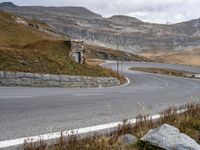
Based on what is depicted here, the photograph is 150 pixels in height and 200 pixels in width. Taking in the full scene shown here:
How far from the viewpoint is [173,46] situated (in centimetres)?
18650

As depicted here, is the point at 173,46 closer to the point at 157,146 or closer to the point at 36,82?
the point at 36,82

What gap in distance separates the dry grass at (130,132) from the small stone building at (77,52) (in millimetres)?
31008

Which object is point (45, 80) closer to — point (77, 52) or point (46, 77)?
point (46, 77)

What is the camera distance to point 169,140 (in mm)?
6367

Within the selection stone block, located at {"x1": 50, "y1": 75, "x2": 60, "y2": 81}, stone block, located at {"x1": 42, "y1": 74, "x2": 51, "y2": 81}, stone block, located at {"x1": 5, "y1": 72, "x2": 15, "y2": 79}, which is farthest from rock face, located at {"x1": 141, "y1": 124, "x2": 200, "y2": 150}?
stone block, located at {"x1": 50, "y1": 75, "x2": 60, "y2": 81}

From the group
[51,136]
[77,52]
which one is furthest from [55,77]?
[51,136]

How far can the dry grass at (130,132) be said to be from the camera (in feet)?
19.8

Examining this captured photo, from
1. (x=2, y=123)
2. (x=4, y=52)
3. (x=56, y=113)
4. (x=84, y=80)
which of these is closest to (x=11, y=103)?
(x=56, y=113)

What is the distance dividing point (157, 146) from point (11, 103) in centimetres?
694

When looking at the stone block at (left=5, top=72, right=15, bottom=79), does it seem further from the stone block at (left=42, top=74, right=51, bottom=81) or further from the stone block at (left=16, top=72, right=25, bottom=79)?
the stone block at (left=42, top=74, right=51, bottom=81)

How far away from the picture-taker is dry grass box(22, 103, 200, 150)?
604cm

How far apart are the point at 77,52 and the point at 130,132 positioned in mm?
34767

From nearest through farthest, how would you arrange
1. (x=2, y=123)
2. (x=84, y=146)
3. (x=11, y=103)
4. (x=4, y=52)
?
(x=84, y=146) < (x=2, y=123) < (x=11, y=103) < (x=4, y=52)

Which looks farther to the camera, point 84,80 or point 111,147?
point 84,80
